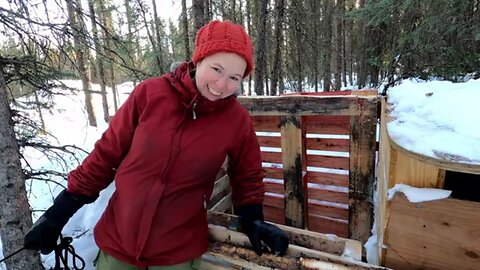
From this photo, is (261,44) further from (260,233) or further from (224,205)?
(260,233)

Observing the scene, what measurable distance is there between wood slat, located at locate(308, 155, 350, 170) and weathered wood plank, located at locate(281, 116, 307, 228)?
0.11m

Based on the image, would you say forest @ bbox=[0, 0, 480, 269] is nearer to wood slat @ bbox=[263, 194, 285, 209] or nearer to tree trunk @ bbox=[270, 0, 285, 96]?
tree trunk @ bbox=[270, 0, 285, 96]

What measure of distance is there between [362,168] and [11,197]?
322 centimetres

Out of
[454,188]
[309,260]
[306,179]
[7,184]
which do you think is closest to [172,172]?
[309,260]

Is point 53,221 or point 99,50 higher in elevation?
point 99,50

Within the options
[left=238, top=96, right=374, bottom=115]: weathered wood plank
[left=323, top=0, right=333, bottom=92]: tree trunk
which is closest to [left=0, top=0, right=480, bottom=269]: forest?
[left=323, top=0, right=333, bottom=92]: tree trunk

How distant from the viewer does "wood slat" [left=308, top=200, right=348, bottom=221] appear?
3.04 m

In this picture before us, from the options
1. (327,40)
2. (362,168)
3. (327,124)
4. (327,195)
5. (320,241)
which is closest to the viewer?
(320,241)

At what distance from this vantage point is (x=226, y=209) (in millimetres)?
3297

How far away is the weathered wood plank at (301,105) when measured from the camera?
2639mm

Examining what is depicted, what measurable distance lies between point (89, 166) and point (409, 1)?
7616 mm

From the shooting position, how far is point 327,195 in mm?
3121

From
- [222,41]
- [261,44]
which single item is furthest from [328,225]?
[261,44]

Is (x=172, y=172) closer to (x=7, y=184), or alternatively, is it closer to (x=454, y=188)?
(x=454, y=188)
